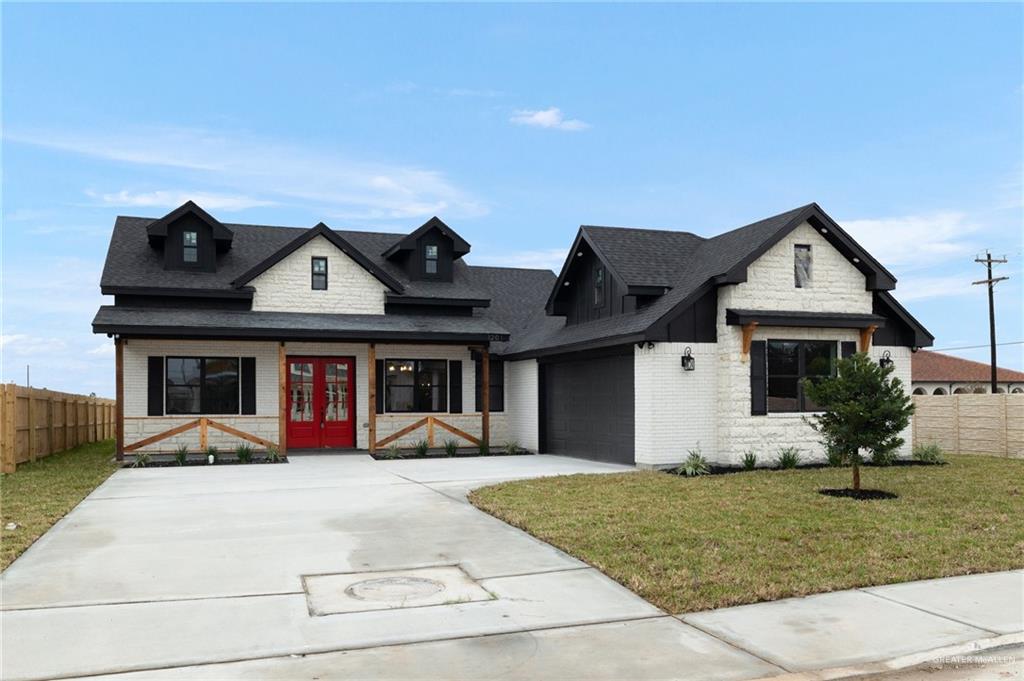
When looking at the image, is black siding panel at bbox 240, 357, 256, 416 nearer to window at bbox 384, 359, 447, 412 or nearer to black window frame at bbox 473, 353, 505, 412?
window at bbox 384, 359, 447, 412

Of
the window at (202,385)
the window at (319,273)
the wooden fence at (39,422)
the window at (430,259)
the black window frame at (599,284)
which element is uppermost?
the window at (430,259)

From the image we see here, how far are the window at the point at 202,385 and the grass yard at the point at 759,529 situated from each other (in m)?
10.2

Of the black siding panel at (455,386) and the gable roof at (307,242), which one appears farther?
the black siding panel at (455,386)

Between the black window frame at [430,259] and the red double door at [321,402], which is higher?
the black window frame at [430,259]

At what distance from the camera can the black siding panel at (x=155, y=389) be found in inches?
838

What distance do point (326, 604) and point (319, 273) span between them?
56.0 ft

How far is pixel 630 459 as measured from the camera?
1842cm

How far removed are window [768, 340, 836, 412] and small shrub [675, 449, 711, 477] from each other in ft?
7.56

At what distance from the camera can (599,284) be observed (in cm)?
2088

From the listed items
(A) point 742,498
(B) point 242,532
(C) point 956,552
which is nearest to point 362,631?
(B) point 242,532

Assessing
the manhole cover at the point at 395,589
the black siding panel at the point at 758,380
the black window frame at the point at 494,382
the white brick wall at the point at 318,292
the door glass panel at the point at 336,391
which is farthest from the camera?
the black window frame at the point at 494,382

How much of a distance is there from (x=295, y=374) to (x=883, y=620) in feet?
60.6

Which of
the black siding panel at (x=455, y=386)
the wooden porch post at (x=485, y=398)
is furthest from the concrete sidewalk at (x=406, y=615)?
the black siding panel at (x=455, y=386)

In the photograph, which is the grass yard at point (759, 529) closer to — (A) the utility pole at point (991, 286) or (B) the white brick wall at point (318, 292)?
(B) the white brick wall at point (318, 292)
